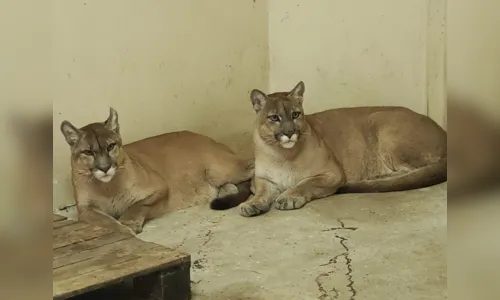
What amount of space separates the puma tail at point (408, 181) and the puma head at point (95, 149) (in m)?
1.29

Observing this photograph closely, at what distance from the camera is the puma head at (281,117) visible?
3.63 meters

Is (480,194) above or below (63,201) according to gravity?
above

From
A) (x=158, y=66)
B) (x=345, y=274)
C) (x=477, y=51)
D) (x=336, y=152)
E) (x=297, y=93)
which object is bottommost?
(x=345, y=274)

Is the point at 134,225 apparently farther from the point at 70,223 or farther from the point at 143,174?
the point at 70,223

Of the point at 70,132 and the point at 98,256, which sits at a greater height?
the point at 70,132

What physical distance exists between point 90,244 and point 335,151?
1762 millimetres

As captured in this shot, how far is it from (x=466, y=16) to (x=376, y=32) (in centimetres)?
366

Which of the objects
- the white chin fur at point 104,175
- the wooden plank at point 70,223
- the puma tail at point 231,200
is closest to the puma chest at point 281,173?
the puma tail at point 231,200

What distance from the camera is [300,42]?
4633mm

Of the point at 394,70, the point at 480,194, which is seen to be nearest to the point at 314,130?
the point at 394,70

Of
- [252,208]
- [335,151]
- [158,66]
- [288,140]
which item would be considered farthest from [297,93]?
[158,66]

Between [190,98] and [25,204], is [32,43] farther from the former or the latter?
[190,98]

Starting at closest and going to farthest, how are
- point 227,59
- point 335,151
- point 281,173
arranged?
point 281,173 < point 335,151 < point 227,59

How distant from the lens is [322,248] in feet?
9.75
